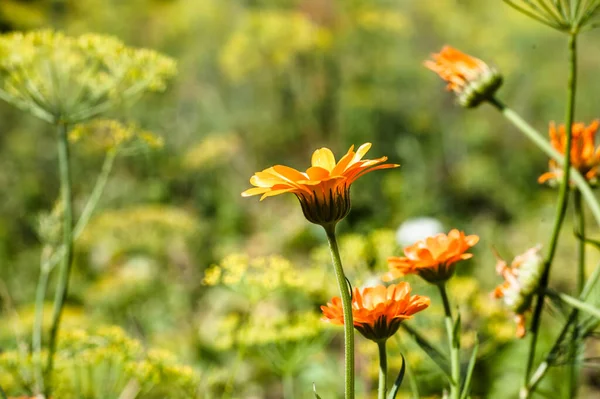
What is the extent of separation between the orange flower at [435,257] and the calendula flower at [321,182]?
119 millimetres

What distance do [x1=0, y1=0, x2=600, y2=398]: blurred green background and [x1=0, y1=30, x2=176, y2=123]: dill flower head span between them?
46.9 inches

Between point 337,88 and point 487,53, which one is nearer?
point 337,88

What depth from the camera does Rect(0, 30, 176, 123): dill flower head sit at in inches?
29.2

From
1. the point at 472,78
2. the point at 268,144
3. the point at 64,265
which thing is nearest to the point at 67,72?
the point at 64,265

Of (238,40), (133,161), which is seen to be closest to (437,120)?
(238,40)

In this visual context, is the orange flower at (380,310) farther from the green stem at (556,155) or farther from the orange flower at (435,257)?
the green stem at (556,155)

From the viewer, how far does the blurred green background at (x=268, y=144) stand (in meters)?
2.52

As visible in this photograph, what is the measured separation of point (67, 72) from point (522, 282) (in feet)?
2.28

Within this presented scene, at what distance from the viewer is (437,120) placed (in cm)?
543

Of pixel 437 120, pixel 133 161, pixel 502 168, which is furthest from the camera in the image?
pixel 437 120

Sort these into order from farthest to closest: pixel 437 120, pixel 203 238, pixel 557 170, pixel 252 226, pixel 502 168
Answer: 1. pixel 437 120
2. pixel 502 168
3. pixel 252 226
4. pixel 203 238
5. pixel 557 170

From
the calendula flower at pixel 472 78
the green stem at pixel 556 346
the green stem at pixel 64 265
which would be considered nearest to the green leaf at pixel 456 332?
the green stem at pixel 556 346

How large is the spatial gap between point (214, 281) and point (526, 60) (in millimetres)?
5803

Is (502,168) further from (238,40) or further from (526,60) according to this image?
(238,40)
